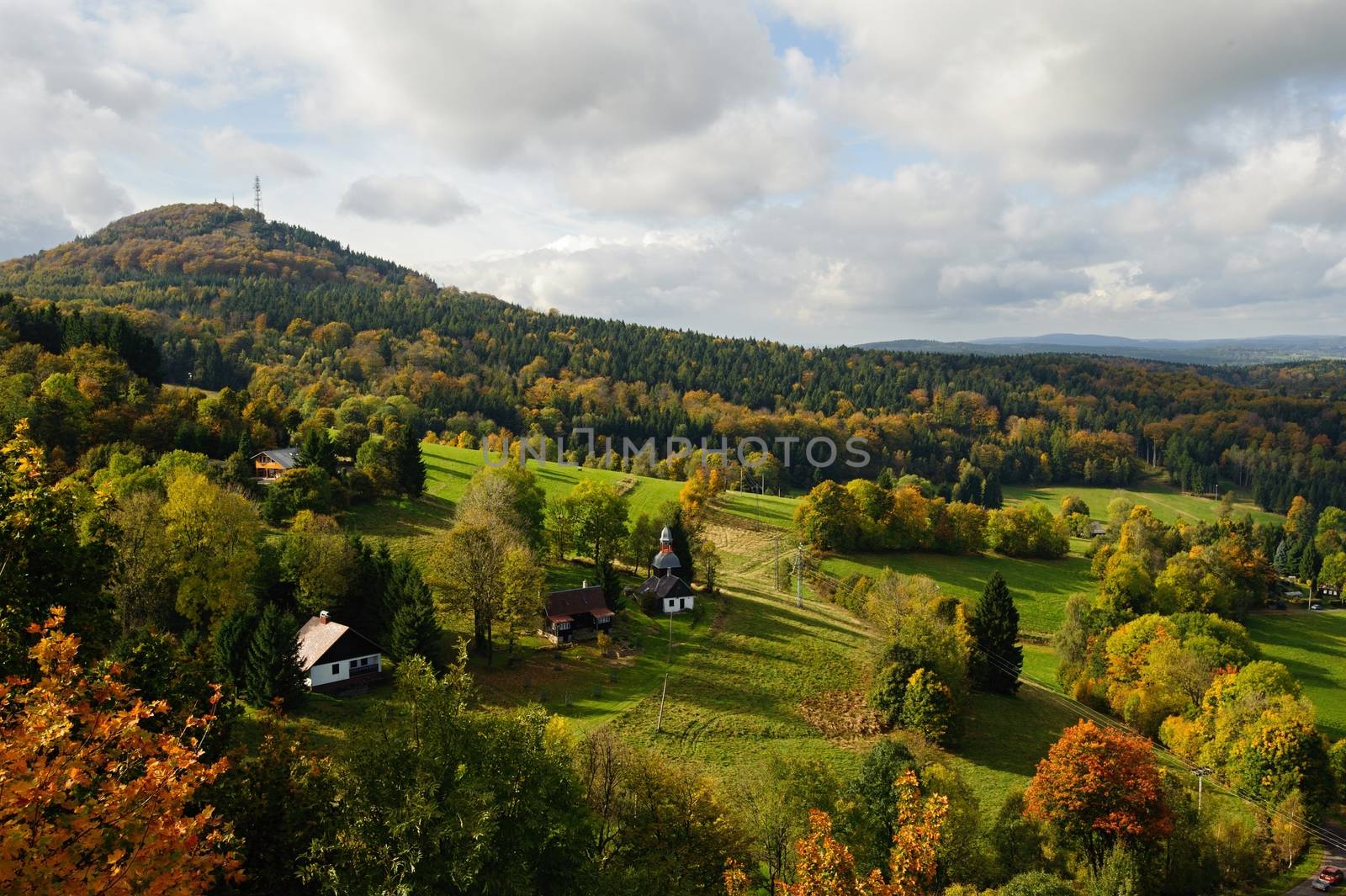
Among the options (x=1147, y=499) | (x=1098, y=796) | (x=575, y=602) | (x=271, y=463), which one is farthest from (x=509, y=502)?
(x=1147, y=499)

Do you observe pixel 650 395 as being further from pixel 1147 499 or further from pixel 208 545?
pixel 208 545

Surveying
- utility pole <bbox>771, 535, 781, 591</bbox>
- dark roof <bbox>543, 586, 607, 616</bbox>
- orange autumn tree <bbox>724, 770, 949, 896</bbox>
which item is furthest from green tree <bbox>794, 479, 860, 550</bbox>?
orange autumn tree <bbox>724, 770, 949, 896</bbox>

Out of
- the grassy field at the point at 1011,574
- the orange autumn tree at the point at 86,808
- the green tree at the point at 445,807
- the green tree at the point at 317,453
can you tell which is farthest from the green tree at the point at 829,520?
the orange autumn tree at the point at 86,808

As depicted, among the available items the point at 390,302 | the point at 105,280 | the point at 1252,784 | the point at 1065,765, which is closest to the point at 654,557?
the point at 1065,765

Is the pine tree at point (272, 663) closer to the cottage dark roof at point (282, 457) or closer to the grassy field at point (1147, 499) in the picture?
the cottage dark roof at point (282, 457)

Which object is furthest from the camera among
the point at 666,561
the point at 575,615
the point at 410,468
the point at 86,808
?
the point at 410,468

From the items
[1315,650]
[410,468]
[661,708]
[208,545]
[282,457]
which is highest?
[282,457]

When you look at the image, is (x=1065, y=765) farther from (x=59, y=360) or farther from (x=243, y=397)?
(x=59, y=360)

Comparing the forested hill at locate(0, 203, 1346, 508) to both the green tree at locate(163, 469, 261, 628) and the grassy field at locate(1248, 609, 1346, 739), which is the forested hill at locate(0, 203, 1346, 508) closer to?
the green tree at locate(163, 469, 261, 628)
